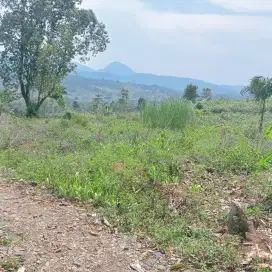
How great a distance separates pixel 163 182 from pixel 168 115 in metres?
6.10

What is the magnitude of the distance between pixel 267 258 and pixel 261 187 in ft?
6.60

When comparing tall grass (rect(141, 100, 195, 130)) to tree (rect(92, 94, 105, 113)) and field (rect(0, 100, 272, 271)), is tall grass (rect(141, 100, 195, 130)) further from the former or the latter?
tree (rect(92, 94, 105, 113))

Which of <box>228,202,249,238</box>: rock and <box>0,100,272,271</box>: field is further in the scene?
<box>228,202,249,238</box>: rock

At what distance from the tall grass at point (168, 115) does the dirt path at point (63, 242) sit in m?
6.80

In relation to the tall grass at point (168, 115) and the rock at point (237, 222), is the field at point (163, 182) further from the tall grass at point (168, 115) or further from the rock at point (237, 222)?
the tall grass at point (168, 115)

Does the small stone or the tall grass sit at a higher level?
the tall grass

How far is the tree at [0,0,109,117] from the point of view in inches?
587

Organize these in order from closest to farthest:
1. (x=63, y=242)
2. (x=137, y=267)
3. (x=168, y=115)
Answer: (x=137, y=267) < (x=63, y=242) < (x=168, y=115)

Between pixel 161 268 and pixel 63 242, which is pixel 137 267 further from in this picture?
pixel 63 242

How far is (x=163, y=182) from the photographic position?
4840 mm

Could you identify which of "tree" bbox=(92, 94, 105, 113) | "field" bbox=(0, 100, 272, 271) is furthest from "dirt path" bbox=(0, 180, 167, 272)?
"tree" bbox=(92, 94, 105, 113)

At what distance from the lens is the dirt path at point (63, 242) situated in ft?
9.84

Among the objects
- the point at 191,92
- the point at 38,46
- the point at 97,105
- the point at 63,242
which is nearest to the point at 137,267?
the point at 63,242

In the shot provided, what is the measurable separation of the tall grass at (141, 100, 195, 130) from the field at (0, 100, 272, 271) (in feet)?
8.58
